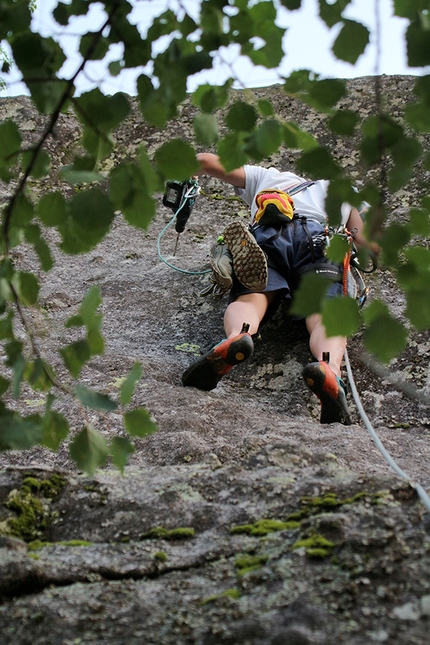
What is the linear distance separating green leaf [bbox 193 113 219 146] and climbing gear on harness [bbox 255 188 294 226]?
94.0 inches

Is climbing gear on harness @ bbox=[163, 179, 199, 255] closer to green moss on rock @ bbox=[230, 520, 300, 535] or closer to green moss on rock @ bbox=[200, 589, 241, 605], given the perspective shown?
green moss on rock @ bbox=[230, 520, 300, 535]

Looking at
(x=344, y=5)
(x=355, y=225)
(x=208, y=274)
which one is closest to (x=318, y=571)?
(x=344, y=5)

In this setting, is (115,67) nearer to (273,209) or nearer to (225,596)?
(225,596)

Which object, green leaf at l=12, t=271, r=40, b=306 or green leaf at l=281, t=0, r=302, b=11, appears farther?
green leaf at l=12, t=271, r=40, b=306

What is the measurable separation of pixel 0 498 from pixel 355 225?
2780 mm

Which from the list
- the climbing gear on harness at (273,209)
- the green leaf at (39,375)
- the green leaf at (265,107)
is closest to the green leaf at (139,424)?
the green leaf at (39,375)

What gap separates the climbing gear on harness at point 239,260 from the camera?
3.52 metres

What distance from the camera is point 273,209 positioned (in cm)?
371

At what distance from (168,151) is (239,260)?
7.87 feet

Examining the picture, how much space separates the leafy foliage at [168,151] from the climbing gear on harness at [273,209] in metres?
2.34

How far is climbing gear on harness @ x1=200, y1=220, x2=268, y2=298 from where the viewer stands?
11.5ft

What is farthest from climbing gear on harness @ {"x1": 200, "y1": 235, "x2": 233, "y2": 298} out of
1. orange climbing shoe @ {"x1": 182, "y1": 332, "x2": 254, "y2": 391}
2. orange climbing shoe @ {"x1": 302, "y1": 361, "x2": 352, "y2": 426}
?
orange climbing shoe @ {"x1": 302, "y1": 361, "x2": 352, "y2": 426}

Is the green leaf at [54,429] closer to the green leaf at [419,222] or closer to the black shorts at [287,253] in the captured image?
the green leaf at [419,222]

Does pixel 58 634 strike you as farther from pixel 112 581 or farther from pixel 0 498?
pixel 0 498
